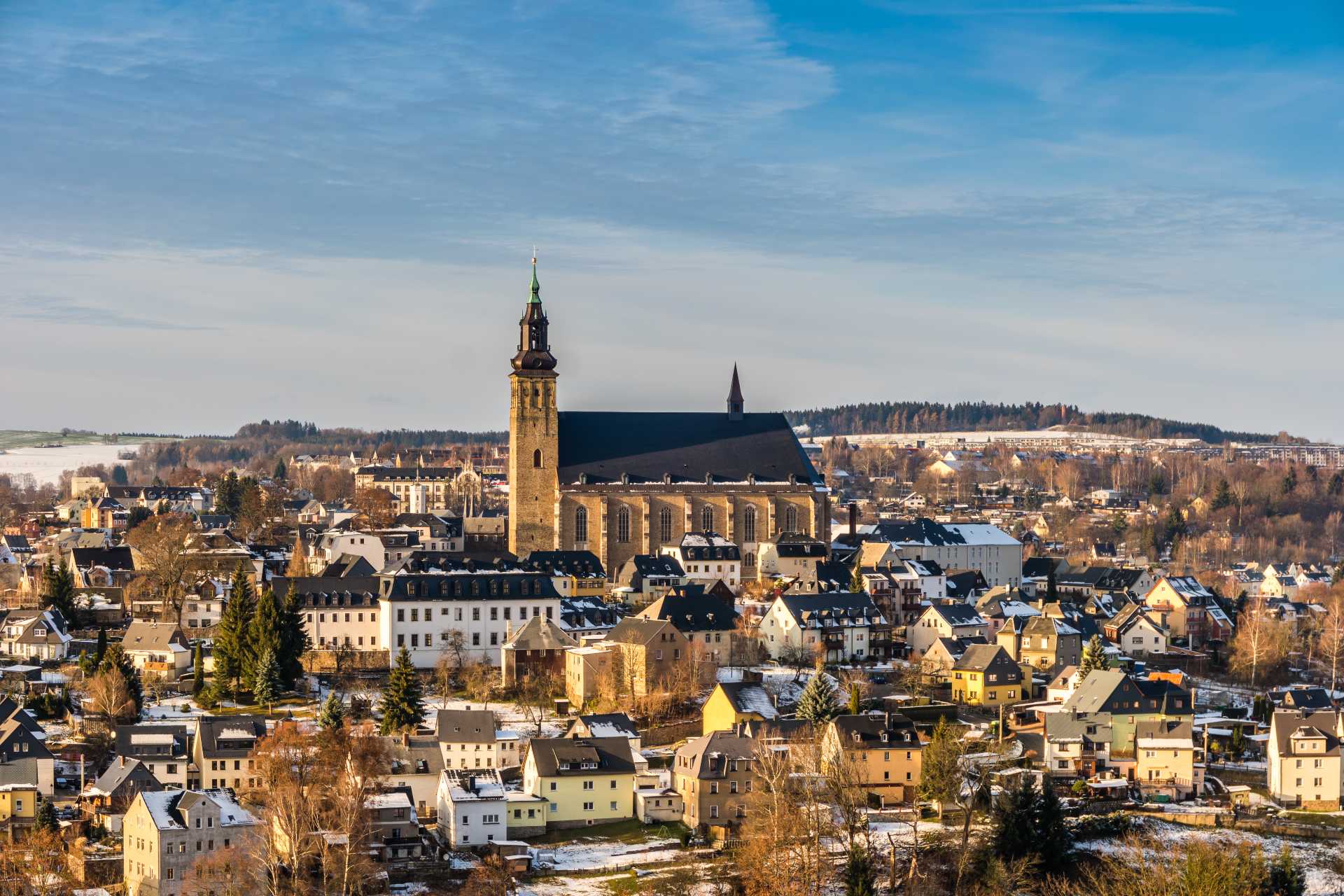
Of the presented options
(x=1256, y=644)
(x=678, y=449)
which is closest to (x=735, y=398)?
(x=678, y=449)

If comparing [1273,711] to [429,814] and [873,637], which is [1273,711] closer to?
[873,637]

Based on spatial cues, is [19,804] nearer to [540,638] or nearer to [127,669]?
[127,669]

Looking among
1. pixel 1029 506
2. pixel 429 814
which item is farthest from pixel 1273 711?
pixel 1029 506

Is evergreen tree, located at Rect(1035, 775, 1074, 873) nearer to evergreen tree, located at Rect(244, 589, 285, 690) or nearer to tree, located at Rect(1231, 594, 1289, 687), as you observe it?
tree, located at Rect(1231, 594, 1289, 687)

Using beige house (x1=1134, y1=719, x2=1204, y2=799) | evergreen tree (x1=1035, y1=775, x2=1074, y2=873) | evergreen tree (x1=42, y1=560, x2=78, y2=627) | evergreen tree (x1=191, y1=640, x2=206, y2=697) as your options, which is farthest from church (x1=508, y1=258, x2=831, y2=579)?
evergreen tree (x1=1035, y1=775, x2=1074, y2=873)

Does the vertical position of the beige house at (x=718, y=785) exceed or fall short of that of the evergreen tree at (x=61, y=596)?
it falls short

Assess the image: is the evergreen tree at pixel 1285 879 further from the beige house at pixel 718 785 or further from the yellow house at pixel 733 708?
the yellow house at pixel 733 708

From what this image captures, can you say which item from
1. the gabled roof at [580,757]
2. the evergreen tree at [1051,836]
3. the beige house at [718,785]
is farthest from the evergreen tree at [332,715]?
the evergreen tree at [1051,836]
